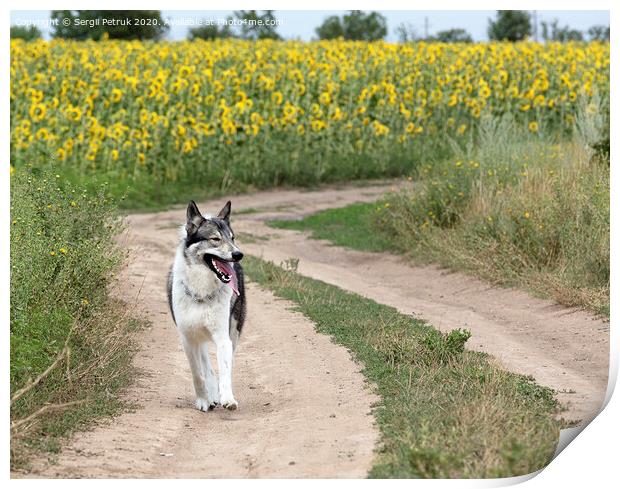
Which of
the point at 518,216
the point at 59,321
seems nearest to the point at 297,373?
the point at 59,321

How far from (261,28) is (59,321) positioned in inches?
129

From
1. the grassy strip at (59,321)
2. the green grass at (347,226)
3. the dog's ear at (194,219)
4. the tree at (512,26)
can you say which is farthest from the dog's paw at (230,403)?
the green grass at (347,226)

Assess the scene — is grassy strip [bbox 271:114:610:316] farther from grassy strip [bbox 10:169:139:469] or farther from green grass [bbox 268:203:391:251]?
grassy strip [bbox 10:169:139:469]

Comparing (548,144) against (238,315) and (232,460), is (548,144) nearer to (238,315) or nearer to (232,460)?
(238,315)

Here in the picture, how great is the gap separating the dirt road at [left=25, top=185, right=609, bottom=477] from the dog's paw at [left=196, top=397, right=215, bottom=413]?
0.10 meters

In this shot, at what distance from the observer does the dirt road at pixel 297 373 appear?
22.6ft

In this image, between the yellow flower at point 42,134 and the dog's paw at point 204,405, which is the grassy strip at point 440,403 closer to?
the dog's paw at point 204,405

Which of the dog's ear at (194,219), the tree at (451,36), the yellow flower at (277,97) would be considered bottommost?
the dog's ear at (194,219)

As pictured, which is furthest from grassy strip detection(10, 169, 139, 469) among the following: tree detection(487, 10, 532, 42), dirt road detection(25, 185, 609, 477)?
tree detection(487, 10, 532, 42)

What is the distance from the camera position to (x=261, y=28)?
400 inches

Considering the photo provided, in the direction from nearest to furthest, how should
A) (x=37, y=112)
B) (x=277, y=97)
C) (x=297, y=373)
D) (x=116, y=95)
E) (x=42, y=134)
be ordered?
(x=297, y=373) → (x=42, y=134) → (x=37, y=112) → (x=116, y=95) → (x=277, y=97)

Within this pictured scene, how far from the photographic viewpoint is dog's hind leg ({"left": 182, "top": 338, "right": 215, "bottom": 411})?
329 inches

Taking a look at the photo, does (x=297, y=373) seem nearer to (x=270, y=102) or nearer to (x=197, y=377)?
(x=197, y=377)

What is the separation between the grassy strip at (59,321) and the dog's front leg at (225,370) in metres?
0.76
